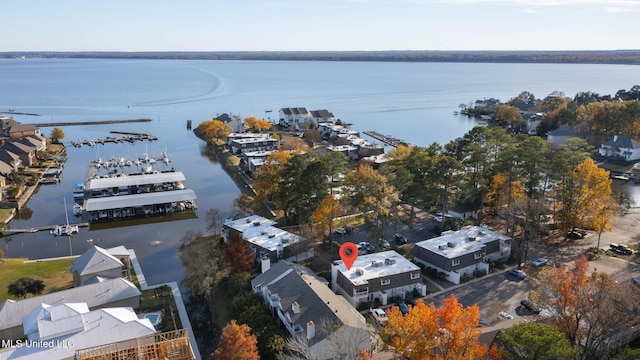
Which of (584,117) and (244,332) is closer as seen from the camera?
(244,332)

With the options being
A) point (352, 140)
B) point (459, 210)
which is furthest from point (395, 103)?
point (459, 210)

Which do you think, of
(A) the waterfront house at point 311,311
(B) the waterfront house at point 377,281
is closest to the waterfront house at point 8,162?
(A) the waterfront house at point 311,311

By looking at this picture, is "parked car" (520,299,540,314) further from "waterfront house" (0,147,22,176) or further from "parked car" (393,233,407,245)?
"waterfront house" (0,147,22,176)

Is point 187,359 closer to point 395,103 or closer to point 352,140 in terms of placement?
point 352,140

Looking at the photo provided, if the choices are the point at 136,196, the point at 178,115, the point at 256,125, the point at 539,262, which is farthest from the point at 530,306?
the point at 178,115

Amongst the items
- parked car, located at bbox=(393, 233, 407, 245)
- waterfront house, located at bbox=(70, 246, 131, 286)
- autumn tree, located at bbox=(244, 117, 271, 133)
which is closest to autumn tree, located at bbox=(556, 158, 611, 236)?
parked car, located at bbox=(393, 233, 407, 245)

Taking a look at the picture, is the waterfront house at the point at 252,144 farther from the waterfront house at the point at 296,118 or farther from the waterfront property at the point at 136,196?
the waterfront house at the point at 296,118
